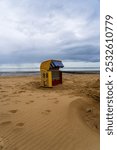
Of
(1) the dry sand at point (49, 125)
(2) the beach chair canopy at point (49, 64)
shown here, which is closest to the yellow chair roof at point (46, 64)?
(2) the beach chair canopy at point (49, 64)

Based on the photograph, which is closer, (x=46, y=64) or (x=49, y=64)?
(x=49, y=64)

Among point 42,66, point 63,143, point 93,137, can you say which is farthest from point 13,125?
point 42,66

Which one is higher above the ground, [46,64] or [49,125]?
[46,64]

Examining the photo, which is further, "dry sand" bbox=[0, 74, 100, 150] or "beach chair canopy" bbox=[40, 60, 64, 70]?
"beach chair canopy" bbox=[40, 60, 64, 70]

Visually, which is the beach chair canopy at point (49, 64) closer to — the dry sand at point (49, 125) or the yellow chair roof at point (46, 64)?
the yellow chair roof at point (46, 64)

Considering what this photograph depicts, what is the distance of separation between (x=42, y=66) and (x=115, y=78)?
6384 mm

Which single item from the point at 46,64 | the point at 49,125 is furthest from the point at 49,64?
Answer: the point at 49,125

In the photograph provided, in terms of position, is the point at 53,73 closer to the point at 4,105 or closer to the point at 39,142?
the point at 4,105

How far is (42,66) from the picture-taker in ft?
31.3

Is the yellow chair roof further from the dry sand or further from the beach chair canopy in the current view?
the dry sand

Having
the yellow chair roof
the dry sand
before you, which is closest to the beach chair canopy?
the yellow chair roof

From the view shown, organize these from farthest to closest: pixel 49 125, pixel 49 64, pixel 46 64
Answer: pixel 46 64 → pixel 49 64 → pixel 49 125

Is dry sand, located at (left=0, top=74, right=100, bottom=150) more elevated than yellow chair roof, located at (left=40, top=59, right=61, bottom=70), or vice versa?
yellow chair roof, located at (left=40, top=59, right=61, bottom=70)

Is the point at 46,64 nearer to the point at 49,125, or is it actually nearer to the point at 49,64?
the point at 49,64
